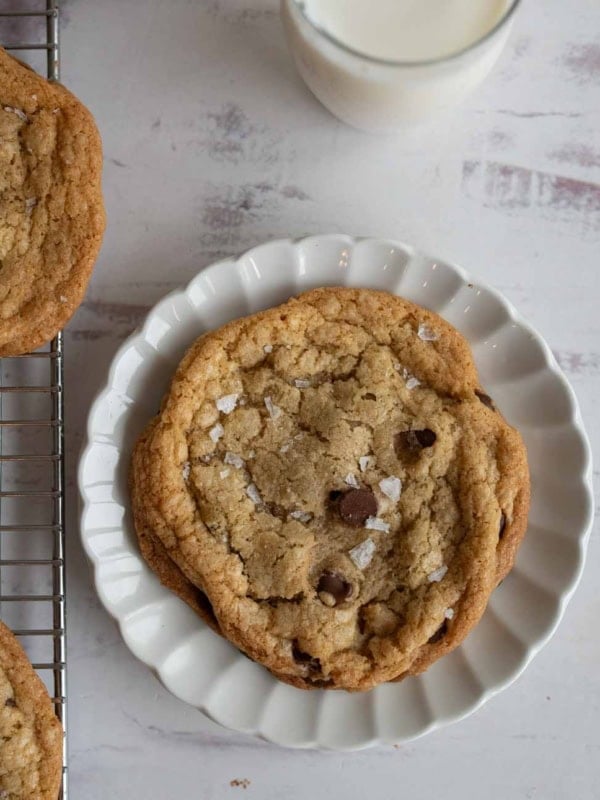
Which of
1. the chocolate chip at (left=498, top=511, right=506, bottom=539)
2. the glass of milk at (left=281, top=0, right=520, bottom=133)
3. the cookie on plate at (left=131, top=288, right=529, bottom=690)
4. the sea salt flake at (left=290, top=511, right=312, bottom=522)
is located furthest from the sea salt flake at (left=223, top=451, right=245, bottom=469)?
the glass of milk at (left=281, top=0, right=520, bottom=133)

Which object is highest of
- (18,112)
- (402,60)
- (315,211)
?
(402,60)

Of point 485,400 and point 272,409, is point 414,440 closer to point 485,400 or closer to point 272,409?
point 485,400

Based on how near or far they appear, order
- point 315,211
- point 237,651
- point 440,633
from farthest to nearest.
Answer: point 315,211 < point 237,651 < point 440,633

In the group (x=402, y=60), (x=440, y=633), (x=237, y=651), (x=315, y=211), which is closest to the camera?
(x=402, y=60)

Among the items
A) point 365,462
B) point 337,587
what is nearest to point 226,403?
point 365,462

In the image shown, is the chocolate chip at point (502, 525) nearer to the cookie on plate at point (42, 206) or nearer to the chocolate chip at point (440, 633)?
the chocolate chip at point (440, 633)

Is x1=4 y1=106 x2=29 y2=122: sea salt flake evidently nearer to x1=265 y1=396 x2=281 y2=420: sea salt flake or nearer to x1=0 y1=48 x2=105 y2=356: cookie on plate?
x1=0 y1=48 x2=105 y2=356: cookie on plate
